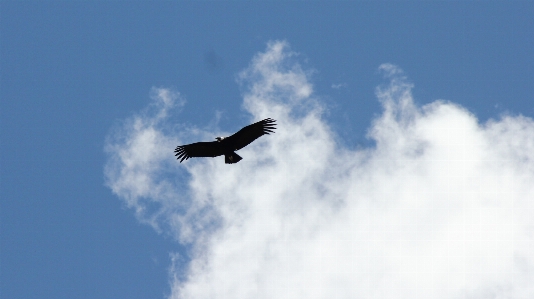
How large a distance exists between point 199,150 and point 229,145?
7.67 feet

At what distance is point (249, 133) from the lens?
3847 centimetres

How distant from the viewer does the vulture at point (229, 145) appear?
125 feet

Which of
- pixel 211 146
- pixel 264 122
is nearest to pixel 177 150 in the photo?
pixel 211 146

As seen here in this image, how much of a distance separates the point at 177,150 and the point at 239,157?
4.57m

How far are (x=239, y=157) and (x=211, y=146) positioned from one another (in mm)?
2140

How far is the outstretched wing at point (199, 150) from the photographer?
39438 mm

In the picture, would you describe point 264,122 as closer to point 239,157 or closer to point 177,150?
point 239,157

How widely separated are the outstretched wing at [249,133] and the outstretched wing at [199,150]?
0.98 metres

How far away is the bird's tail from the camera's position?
127 feet

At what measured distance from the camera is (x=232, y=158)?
1529 inches

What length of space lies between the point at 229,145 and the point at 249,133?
1547 mm

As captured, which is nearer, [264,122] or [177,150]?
[264,122]

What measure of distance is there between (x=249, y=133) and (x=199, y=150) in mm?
3817

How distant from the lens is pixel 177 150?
40.6 meters
